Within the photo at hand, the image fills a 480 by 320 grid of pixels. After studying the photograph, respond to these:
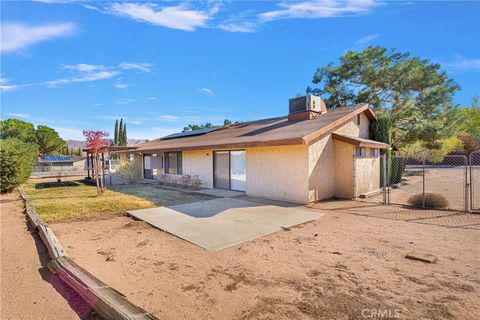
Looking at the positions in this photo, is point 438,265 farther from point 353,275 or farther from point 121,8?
point 121,8

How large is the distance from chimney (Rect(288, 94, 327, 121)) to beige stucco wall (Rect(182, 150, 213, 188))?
17.2ft

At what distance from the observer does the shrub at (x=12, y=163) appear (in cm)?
1319

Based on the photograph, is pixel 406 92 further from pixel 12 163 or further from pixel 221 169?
pixel 12 163

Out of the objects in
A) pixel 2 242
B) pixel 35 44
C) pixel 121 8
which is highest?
pixel 121 8

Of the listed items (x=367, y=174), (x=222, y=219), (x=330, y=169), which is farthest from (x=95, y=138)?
(x=367, y=174)

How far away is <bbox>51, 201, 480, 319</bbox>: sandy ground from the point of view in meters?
3.04

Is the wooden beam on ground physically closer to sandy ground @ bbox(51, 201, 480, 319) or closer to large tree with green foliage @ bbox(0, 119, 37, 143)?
sandy ground @ bbox(51, 201, 480, 319)

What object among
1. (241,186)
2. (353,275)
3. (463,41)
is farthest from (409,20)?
(353,275)

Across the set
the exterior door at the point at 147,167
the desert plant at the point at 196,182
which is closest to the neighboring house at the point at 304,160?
the desert plant at the point at 196,182

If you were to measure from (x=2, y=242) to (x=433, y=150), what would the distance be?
27.8m

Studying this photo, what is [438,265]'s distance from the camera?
423 cm

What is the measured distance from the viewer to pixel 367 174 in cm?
1154

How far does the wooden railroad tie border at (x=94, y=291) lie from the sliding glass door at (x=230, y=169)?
27.9 ft

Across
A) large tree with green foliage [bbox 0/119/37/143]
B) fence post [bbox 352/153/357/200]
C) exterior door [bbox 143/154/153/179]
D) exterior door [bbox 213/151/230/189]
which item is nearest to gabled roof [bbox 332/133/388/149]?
fence post [bbox 352/153/357/200]
